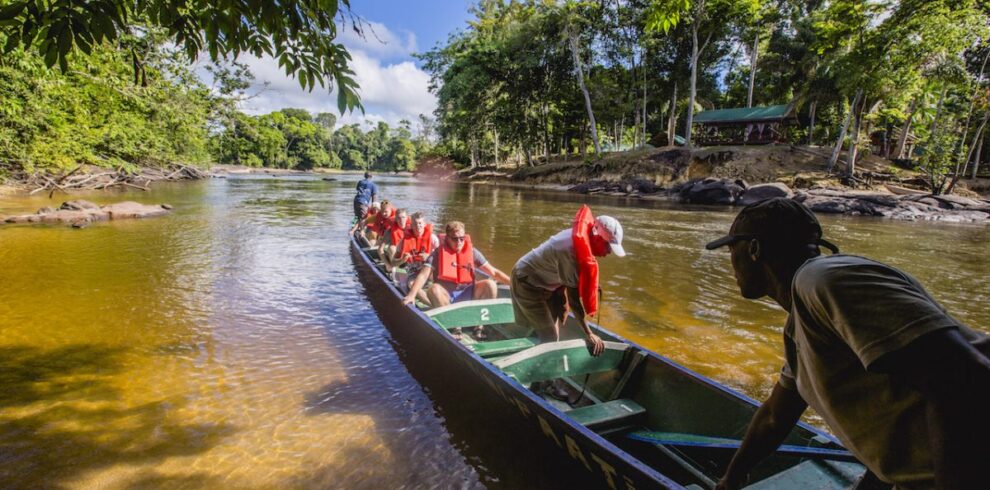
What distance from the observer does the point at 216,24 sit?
2.46 m

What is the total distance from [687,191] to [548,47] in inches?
675

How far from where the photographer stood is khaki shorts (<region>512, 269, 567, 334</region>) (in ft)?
15.9

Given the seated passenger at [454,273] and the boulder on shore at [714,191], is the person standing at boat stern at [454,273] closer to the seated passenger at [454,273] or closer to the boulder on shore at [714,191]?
the seated passenger at [454,273]

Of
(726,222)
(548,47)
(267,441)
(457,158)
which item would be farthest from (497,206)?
(457,158)

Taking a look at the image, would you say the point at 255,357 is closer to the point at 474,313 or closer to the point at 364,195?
the point at 474,313

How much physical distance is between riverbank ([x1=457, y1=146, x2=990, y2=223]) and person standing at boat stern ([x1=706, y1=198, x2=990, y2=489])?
85.1 ft

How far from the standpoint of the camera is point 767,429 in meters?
2.01

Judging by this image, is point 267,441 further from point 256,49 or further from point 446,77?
point 446,77

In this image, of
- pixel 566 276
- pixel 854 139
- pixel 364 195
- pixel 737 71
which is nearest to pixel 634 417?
pixel 566 276

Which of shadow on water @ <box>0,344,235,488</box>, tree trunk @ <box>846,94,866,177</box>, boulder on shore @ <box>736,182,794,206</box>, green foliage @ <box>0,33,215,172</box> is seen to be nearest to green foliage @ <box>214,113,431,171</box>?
green foliage @ <box>0,33,215,172</box>

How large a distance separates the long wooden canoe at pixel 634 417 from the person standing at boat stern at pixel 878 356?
1293 mm

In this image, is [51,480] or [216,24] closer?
[216,24]

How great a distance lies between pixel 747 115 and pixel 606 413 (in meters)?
40.0

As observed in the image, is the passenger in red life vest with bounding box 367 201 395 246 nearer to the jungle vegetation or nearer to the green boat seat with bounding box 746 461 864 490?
the green boat seat with bounding box 746 461 864 490
